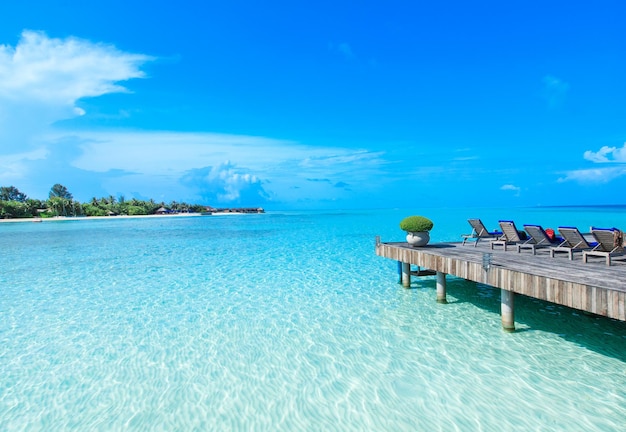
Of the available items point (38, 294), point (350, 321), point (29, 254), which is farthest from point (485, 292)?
point (29, 254)

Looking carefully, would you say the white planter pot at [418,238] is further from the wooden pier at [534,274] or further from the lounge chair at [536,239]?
the lounge chair at [536,239]

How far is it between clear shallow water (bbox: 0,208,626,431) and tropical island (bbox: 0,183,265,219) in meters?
79.3

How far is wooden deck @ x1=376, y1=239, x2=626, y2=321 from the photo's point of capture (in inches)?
209

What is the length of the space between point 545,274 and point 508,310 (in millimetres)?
1187

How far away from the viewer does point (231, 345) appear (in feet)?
23.6

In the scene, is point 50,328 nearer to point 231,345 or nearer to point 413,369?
point 231,345

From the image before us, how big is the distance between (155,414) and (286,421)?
5.56ft

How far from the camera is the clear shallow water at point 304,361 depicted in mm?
4844

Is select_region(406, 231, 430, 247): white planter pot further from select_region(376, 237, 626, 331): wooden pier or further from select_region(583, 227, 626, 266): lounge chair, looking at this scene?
select_region(583, 227, 626, 266): lounge chair

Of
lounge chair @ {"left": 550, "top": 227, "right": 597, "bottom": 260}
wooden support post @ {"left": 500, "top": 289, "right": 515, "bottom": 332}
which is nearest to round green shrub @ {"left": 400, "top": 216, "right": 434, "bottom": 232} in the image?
lounge chair @ {"left": 550, "top": 227, "right": 597, "bottom": 260}

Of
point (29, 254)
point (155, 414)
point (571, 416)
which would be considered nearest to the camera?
point (571, 416)

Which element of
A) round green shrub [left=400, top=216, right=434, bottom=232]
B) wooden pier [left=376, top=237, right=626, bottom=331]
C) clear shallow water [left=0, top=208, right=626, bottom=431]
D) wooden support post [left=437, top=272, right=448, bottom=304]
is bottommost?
clear shallow water [left=0, top=208, right=626, bottom=431]

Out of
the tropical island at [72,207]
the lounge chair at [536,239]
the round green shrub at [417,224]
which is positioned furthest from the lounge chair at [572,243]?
the tropical island at [72,207]

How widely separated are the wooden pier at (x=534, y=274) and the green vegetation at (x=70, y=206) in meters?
86.0
